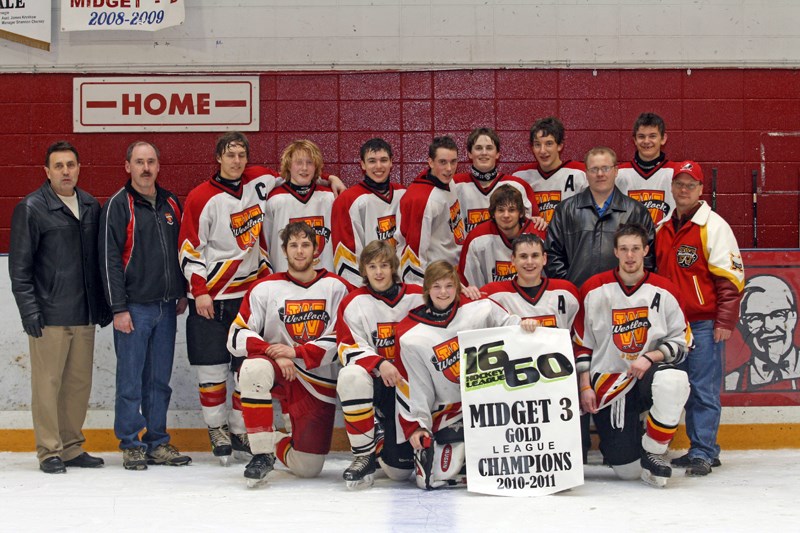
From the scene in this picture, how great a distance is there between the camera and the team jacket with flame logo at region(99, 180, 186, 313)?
4.32m

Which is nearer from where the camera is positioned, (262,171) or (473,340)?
(473,340)

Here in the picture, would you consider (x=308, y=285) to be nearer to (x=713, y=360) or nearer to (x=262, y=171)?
(x=262, y=171)

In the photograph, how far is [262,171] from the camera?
462cm

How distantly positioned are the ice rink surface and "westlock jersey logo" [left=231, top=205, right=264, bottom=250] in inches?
41.4

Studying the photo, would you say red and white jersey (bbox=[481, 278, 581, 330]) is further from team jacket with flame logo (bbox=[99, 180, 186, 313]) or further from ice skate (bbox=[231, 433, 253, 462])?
team jacket with flame logo (bbox=[99, 180, 186, 313])

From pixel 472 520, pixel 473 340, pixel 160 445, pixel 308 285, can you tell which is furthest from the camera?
pixel 160 445

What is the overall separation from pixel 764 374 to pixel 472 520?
2.16 metres

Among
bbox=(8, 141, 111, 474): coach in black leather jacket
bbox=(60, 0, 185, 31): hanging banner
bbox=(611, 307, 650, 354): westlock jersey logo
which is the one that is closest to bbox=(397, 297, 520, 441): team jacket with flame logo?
bbox=(611, 307, 650, 354): westlock jersey logo

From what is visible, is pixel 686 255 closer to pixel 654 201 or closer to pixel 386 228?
pixel 654 201

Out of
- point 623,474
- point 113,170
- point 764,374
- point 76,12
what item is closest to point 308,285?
point 623,474

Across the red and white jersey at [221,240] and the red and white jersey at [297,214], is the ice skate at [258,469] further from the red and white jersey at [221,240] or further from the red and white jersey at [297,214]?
the red and white jersey at [297,214]

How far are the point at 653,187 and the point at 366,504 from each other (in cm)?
206

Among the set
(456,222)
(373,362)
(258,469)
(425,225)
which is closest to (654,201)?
(456,222)

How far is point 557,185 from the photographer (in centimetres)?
456
